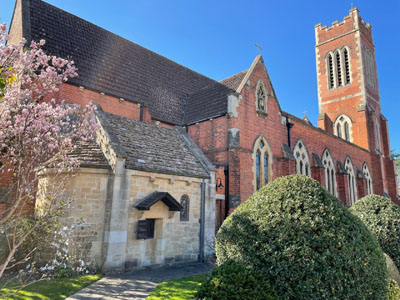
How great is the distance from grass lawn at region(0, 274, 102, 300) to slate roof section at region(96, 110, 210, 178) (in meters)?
4.25

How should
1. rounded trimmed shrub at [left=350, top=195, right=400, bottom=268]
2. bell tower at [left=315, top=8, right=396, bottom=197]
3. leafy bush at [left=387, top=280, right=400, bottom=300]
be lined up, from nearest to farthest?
leafy bush at [left=387, top=280, right=400, bottom=300], rounded trimmed shrub at [left=350, top=195, right=400, bottom=268], bell tower at [left=315, top=8, right=396, bottom=197]

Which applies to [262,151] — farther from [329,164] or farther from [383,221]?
[329,164]

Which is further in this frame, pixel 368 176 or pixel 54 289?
pixel 368 176

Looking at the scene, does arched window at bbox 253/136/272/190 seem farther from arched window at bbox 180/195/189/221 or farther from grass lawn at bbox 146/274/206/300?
grass lawn at bbox 146/274/206/300

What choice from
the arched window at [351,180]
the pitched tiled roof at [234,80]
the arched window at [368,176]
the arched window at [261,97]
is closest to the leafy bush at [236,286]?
the arched window at [261,97]

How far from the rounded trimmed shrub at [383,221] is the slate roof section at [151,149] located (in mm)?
6994

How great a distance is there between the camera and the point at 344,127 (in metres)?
35.8

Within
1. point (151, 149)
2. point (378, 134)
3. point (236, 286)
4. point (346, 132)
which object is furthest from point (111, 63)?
point (378, 134)

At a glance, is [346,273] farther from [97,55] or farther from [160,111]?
[97,55]

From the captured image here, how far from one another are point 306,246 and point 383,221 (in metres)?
6.60

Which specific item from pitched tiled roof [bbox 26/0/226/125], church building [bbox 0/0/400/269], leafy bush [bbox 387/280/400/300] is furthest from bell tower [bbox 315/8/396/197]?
leafy bush [bbox 387/280/400/300]

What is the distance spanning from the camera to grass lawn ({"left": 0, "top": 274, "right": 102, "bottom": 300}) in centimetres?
748

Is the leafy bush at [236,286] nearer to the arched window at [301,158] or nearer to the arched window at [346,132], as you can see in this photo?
A: the arched window at [301,158]

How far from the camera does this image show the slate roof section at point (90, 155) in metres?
10.7
